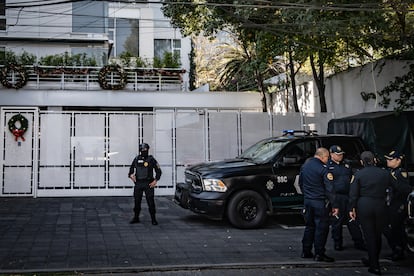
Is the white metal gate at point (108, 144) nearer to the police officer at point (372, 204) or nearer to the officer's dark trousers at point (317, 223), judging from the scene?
the officer's dark trousers at point (317, 223)

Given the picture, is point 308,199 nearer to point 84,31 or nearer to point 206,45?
point 84,31

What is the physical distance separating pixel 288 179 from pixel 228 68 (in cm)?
1500

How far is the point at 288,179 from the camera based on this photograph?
10078 mm

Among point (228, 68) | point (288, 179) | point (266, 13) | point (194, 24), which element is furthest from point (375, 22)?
point (228, 68)

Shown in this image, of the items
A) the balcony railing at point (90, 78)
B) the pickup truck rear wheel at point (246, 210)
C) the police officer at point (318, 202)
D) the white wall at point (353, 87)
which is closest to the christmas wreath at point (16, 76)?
the balcony railing at point (90, 78)

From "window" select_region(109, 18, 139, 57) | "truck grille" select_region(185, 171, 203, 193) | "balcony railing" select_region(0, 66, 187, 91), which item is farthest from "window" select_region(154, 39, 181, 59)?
"truck grille" select_region(185, 171, 203, 193)

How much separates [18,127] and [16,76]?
14.6 ft

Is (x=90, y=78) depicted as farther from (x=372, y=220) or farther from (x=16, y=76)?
(x=372, y=220)

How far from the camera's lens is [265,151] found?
10859 millimetres

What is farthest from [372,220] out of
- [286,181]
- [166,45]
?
[166,45]

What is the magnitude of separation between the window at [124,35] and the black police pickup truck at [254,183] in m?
19.0

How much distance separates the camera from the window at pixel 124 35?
1093 inches

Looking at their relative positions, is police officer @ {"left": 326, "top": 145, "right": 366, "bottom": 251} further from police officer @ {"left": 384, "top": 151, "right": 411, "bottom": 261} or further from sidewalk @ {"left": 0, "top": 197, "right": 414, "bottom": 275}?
police officer @ {"left": 384, "top": 151, "right": 411, "bottom": 261}

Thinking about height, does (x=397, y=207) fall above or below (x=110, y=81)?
below
